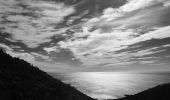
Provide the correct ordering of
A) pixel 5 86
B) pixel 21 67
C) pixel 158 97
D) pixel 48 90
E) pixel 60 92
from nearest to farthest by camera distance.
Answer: pixel 158 97, pixel 5 86, pixel 48 90, pixel 60 92, pixel 21 67

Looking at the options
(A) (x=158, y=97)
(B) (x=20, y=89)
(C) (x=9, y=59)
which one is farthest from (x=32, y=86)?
(A) (x=158, y=97)

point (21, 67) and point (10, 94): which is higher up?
point (21, 67)

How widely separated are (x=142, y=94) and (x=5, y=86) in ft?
62.8

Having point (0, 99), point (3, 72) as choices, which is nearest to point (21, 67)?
point (3, 72)

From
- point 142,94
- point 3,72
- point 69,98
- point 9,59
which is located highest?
point 9,59

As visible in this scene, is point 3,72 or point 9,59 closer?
point 3,72

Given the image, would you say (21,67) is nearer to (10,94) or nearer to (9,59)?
(9,59)

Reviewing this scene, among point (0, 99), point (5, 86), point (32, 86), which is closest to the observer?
point (0, 99)

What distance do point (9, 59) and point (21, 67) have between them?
10.3 ft

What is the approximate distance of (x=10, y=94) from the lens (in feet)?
59.8

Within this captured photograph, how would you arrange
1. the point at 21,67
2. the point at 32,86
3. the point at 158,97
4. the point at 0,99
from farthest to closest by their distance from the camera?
the point at 21,67 → the point at 32,86 → the point at 158,97 → the point at 0,99

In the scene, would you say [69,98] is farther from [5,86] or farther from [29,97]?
[5,86]

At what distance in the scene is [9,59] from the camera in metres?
30.6

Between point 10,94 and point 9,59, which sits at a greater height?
point 9,59
